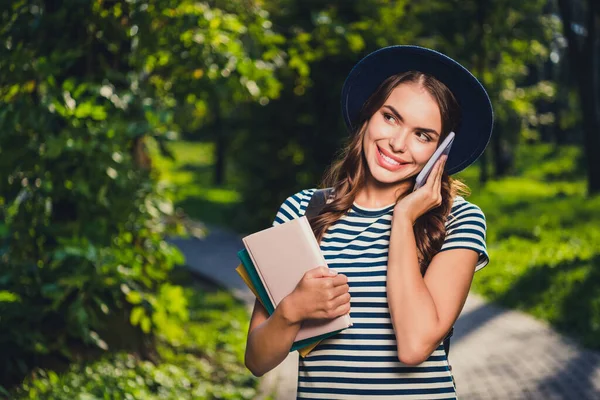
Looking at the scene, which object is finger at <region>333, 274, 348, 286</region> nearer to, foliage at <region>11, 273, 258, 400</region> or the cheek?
the cheek

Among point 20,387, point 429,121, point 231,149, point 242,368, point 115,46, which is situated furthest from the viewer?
point 231,149

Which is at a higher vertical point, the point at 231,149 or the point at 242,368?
the point at 242,368

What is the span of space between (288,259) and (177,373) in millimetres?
4549

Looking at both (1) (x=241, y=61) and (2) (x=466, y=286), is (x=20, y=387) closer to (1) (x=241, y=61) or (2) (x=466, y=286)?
(1) (x=241, y=61)

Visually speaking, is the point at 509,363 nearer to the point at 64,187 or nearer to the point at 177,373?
the point at 177,373

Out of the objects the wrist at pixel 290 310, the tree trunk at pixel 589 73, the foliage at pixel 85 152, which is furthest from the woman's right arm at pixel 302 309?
the tree trunk at pixel 589 73

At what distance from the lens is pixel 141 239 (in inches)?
230

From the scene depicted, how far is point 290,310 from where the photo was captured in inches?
83.6

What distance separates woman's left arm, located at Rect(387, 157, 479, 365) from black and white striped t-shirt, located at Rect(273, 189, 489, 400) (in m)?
0.07

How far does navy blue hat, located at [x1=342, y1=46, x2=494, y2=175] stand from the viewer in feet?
7.61

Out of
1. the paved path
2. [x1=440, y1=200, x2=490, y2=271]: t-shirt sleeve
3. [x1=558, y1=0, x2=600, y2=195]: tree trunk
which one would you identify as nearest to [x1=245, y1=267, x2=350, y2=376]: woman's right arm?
[x1=440, y1=200, x2=490, y2=271]: t-shirt sleeve

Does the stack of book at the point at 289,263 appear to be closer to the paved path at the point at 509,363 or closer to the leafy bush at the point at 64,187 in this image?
the leafy bush at the point at 64,187

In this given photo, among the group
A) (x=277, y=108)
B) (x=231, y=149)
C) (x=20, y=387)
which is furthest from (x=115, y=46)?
(x=231, y=149)

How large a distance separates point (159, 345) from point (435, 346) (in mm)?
5386
